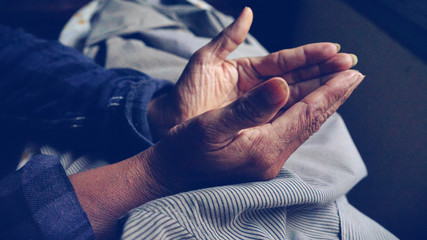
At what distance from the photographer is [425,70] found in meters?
0.57

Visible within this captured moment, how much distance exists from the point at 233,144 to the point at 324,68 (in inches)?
10.2

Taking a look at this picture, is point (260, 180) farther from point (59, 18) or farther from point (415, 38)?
point (59, 18)

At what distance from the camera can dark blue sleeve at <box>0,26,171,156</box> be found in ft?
1.84

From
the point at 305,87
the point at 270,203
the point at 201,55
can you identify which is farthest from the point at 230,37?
the point at 270,203

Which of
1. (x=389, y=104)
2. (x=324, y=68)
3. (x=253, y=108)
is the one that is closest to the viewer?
(x=253, y=108)

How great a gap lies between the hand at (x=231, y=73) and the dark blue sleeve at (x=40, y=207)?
0.25 meters

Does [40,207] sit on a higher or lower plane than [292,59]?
lower

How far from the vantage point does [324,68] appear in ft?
1.78

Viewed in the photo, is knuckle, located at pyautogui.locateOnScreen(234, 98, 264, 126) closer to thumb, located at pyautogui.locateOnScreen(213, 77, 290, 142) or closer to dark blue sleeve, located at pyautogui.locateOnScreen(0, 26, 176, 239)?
thumb, located at pyautogui.locateOnScreen(213, 77, 290, 142)

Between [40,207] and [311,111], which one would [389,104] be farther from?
[40,207]

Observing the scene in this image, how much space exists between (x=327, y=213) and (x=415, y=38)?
0.42 metres

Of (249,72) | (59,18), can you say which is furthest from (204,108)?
(59,18)

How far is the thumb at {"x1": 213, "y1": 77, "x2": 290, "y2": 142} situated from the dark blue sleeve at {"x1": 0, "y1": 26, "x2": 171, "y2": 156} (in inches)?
7.9

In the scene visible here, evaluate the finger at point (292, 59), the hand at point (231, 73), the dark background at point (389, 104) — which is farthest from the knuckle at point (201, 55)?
the dark background at point (389, 104)
